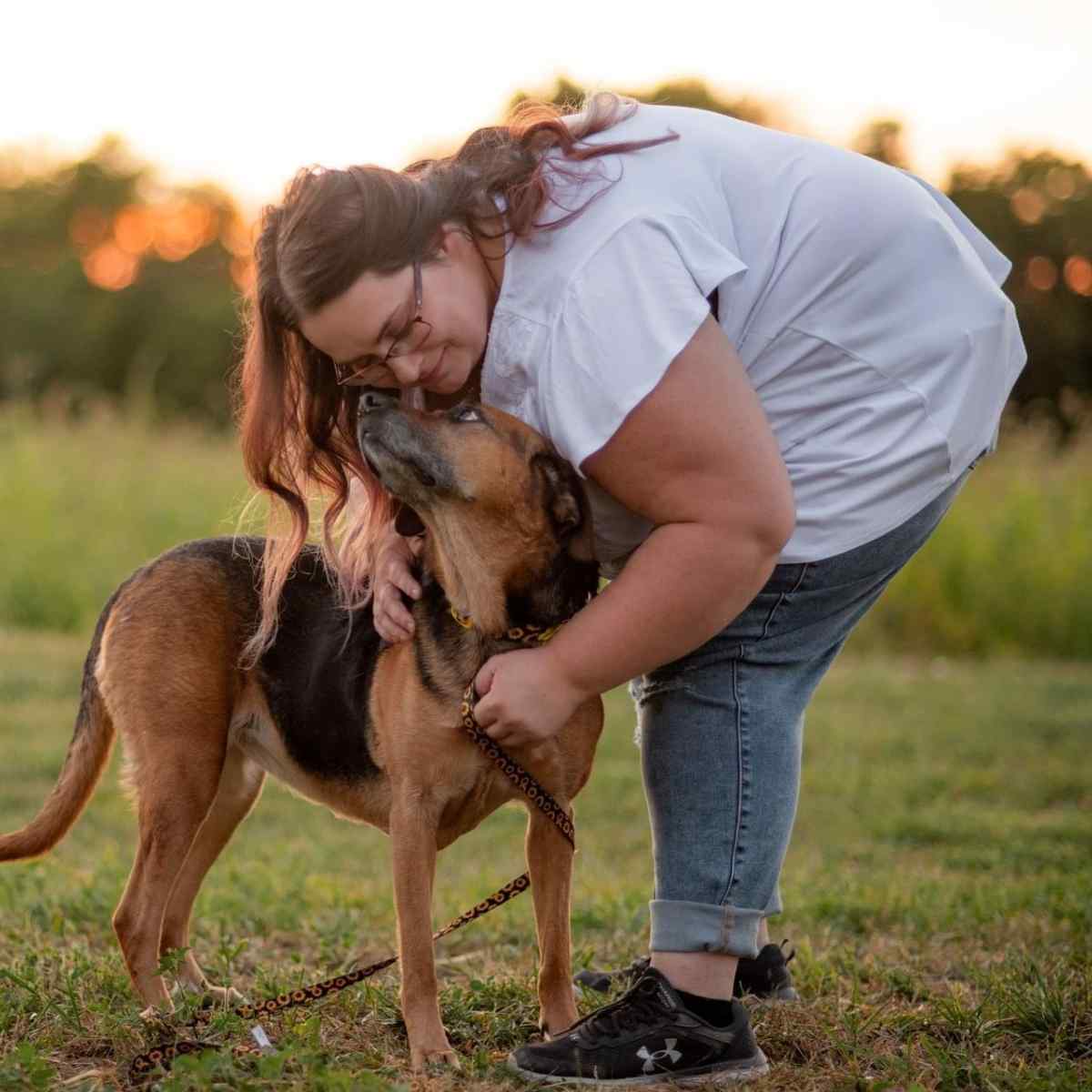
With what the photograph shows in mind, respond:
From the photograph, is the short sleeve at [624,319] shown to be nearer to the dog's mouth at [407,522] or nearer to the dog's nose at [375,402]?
the dog's nose at [375,402]

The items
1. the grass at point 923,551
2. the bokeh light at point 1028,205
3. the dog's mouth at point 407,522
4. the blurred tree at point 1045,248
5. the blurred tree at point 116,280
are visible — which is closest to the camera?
the dog's mouth at point 407,522

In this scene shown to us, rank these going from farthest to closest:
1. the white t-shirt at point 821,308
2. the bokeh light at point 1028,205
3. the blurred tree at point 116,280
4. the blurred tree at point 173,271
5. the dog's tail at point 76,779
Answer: the blurred tree at point 116,280 → the bokeh light at point 1028,205 → the blurred tree at point 173,271 → the dog's tail at point 76,779 → the white t-shirt at point 821,308

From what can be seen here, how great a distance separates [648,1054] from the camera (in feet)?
11.4

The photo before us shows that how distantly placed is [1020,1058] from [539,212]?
7.69ft

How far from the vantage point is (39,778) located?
26.8ft

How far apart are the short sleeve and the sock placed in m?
1.34

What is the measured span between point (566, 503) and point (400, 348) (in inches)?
22.9

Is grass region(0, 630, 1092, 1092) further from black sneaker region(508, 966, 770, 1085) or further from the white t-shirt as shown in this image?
the white t-shirt

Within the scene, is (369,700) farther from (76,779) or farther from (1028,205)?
(1028,205)

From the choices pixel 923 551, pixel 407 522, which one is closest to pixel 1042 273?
pixel 923 551

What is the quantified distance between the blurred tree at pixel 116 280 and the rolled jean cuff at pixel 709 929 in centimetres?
3061

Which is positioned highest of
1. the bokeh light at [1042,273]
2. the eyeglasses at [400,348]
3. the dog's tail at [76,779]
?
the eyeglasses at [400,348]

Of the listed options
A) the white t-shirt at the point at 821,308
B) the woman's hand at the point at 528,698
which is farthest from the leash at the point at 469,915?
the white t-shirt at the point at 821,308

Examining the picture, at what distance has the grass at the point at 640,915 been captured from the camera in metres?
3.59
